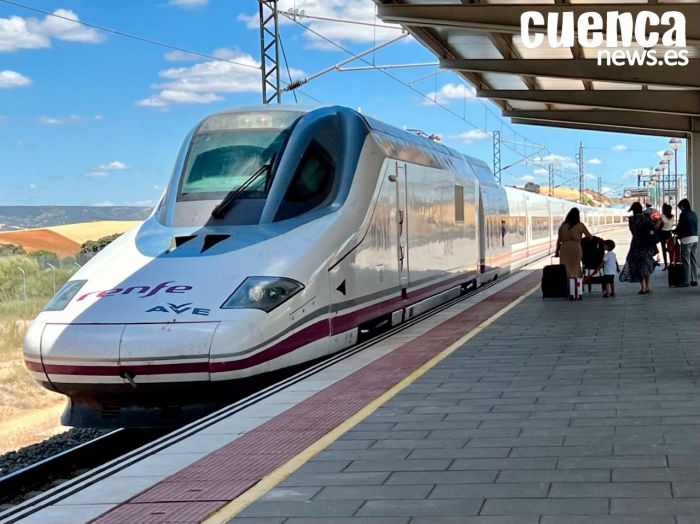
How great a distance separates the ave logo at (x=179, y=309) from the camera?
24.2ft

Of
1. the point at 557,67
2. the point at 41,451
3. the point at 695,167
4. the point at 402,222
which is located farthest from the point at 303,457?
the point at 695,167

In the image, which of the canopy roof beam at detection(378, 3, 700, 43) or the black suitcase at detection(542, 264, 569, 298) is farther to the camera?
the black suitcase at detection(542, 264, 569, 298)

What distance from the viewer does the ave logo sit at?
7379 mm

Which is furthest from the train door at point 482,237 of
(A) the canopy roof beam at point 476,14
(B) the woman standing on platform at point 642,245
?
(A) the canopy roof beam at point 476,14

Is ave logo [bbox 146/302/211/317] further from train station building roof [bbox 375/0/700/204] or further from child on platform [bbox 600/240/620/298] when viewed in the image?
child on platform [bbox 600/240/620/298]

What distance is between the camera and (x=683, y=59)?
1636cm

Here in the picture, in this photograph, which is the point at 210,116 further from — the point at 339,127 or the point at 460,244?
the point at 460,244

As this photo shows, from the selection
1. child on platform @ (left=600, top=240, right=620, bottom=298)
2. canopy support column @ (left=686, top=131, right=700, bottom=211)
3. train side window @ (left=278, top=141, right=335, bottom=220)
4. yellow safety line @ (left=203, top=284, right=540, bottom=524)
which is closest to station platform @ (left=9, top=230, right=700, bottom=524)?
yellow safety line @ (left=203, top=284, right=540, bottom=524)

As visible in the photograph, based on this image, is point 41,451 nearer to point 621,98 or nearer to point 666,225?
point 666,225

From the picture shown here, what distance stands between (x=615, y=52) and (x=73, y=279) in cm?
1159

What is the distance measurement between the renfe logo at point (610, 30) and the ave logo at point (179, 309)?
29.8 ft

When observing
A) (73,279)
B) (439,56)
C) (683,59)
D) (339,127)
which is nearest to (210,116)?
(339,127)

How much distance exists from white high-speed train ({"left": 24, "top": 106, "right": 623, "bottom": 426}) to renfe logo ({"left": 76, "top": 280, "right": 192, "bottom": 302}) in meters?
0.02

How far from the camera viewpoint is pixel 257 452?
216 inches
